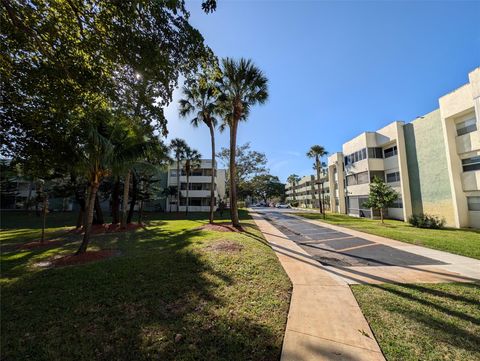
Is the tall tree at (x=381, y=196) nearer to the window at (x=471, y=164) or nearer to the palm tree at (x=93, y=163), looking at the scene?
the window at (x=471, y=164)

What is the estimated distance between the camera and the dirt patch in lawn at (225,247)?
336 inches

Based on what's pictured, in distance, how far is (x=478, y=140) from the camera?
1631 centimetres

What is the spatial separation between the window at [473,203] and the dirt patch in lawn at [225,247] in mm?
19163

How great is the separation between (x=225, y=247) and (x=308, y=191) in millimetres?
65702

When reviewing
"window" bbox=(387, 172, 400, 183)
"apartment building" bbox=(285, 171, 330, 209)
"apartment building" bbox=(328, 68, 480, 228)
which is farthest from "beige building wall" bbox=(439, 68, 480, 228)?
"apartment building" bbox=(285, 171, 330, 209)

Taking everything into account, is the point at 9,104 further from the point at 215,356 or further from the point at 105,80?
the point at 215,356

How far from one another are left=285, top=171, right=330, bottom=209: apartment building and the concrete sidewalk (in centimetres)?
4652

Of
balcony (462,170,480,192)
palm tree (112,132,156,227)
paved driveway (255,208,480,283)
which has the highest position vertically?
palm tree (112,132,156,227)

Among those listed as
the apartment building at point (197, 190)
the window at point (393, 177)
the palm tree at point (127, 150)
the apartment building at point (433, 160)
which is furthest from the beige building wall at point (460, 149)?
the apartment building at point (197, 190)

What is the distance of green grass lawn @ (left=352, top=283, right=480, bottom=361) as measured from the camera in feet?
10.7

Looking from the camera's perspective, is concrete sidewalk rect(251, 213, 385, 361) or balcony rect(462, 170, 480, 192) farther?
balcony rect(462, 170, 480, 192)

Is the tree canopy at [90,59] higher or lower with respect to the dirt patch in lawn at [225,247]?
higher

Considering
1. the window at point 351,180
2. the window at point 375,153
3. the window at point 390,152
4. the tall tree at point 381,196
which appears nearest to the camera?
the tall tree at point 381,196

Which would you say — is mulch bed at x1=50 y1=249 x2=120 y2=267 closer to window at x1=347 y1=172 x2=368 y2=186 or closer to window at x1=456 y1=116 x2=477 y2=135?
window at x1=456 y1=116 x2=477 y2=135
